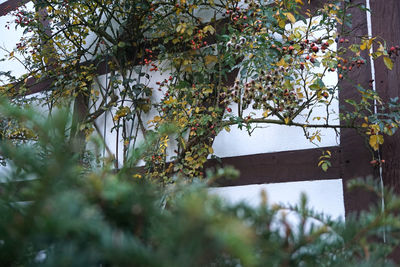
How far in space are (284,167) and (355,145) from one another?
0.37 metres

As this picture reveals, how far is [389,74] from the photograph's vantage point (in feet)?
6.65

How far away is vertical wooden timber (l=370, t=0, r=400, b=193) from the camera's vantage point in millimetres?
1905

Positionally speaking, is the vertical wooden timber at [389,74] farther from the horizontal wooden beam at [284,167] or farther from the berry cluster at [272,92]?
the berry cluster at [272,92]

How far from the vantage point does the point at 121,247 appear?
1.07 feet

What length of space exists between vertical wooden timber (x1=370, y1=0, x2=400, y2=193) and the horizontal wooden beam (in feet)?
0.76

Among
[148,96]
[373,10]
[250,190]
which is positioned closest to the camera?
[373,10]

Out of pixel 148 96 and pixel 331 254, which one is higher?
pixel 148 96

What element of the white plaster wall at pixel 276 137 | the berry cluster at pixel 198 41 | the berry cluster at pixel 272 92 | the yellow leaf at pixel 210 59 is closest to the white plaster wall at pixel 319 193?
the white plaster wall at pixel 276 137

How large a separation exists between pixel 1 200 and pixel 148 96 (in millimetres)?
2438

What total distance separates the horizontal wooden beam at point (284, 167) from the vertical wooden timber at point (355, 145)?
48 mm

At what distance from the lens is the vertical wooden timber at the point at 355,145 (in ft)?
6.46

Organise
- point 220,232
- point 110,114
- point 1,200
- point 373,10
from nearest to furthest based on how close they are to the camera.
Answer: point 220,232, point 1,200, point 373,10, point 110,114

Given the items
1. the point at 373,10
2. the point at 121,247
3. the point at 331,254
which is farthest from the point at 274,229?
the point at 373,10

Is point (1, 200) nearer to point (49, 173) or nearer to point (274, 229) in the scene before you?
point (49, 173)
